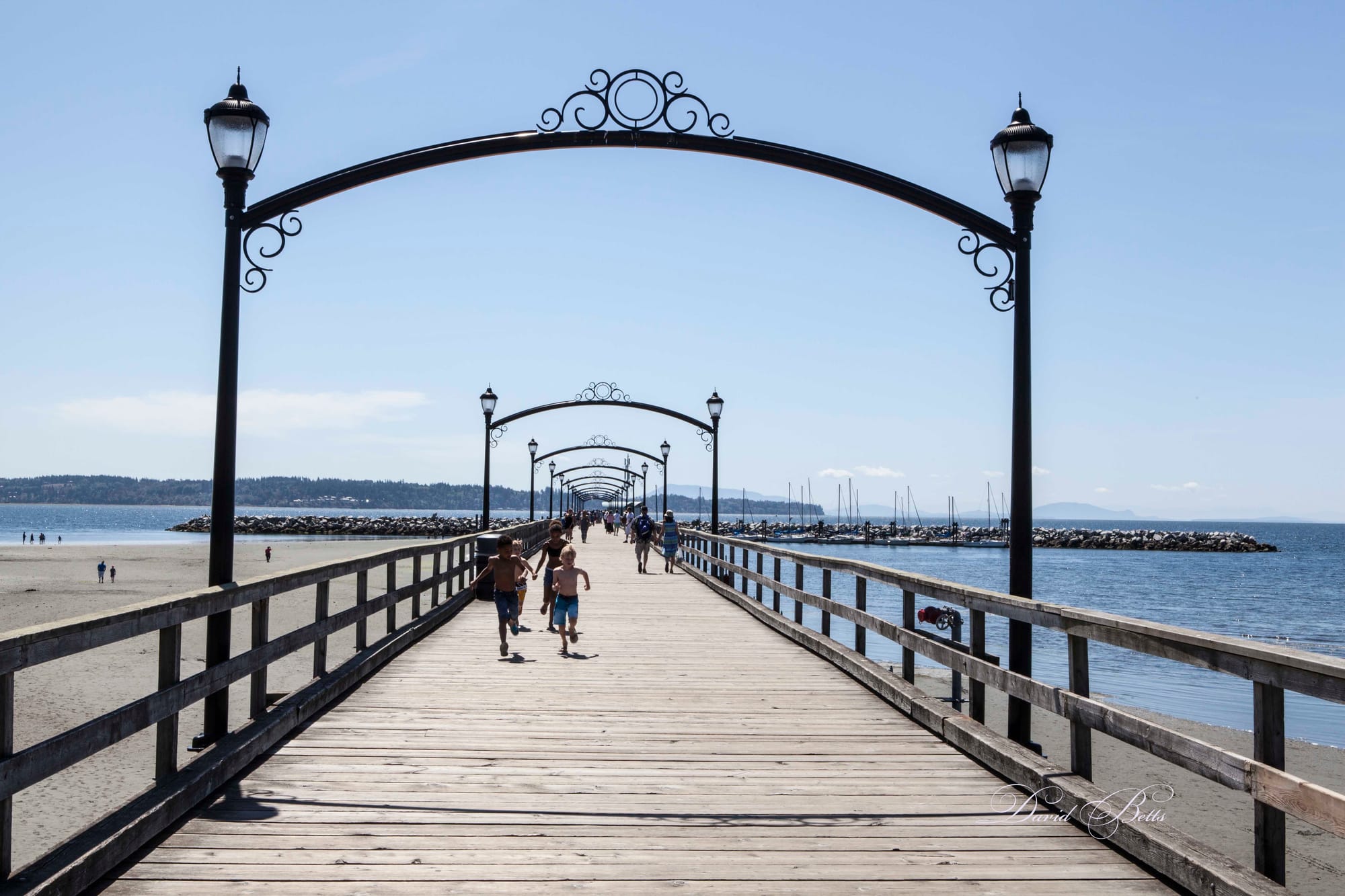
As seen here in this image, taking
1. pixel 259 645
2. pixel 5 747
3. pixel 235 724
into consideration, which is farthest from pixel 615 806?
pixel 235 724

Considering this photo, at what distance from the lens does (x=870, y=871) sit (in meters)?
4.39

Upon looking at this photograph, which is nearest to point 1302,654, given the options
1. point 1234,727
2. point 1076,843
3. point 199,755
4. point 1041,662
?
point 1076,843

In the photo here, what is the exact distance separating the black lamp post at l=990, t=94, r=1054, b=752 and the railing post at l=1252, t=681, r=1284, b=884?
2896 millimetres

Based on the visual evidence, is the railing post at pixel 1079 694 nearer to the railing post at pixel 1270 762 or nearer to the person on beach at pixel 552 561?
the railing post at pixel 1270 762

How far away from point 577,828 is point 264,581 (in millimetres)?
2822

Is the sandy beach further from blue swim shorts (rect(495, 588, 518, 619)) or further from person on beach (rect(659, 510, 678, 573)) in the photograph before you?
person on beach (rect(659, 510, 678, 573))

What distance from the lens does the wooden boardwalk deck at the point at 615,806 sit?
4266 millimetres

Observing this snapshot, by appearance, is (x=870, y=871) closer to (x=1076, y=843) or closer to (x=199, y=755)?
(x=1076, y=843)

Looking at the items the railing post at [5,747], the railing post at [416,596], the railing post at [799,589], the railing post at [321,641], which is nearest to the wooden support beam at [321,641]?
the railing post at [321,641]

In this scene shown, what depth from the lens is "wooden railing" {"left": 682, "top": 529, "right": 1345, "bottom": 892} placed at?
3539 millimetres

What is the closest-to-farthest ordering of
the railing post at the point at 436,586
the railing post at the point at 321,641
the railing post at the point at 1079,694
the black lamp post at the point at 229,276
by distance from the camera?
the railing post at the point at 1079,694, the black lamp post at the point at 229,276, the railing post at the point at 321,641, the railing post at the point at 436,586

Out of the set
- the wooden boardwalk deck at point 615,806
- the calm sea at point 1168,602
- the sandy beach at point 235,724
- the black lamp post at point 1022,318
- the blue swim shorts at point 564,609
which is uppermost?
the black lamp post at point 1022,318

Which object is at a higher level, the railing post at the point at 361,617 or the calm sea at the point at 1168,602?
the railing post at the point at 361,617

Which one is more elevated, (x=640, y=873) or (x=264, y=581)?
(x=264, y=581)
